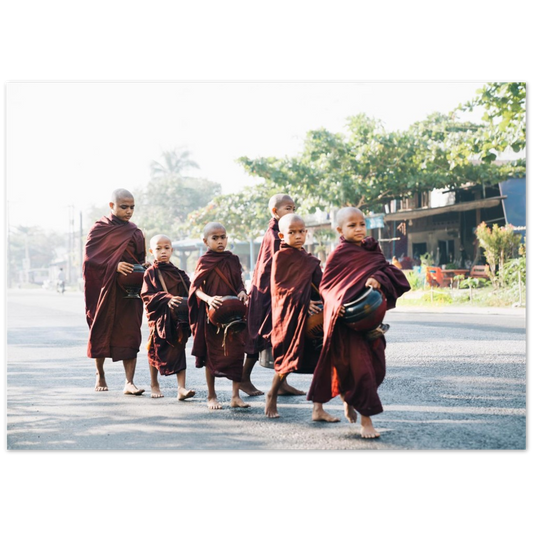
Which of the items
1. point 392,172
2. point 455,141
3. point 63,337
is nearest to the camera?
point 63,337

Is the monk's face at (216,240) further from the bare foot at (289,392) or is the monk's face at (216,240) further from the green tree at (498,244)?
the green tree at (498,244)

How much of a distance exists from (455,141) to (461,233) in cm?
599

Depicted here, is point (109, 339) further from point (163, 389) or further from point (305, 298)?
point (305, 298)

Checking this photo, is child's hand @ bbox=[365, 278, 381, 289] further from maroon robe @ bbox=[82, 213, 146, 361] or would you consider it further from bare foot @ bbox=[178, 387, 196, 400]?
maroon robe @ bbox=[82, 213, 146, 361]

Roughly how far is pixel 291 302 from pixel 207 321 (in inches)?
40.5

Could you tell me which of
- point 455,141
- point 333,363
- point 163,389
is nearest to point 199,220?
point 455,141

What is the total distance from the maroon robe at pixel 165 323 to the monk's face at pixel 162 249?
0.26 ft

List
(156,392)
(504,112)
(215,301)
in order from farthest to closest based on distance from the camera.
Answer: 1. (504,112)
2. (156,392)
3. (215,301)

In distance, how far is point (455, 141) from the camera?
24609mm

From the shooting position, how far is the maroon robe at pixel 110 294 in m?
7.32

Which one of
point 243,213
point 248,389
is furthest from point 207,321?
point 243,213

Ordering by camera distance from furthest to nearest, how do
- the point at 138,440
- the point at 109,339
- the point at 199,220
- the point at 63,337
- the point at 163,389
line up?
the point at 199,220, the point at 63,337, the point at 163,389, the point at 109,339, the point at 138,440

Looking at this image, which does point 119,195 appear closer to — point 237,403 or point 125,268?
point 125,268

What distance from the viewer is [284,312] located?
19.1ft
